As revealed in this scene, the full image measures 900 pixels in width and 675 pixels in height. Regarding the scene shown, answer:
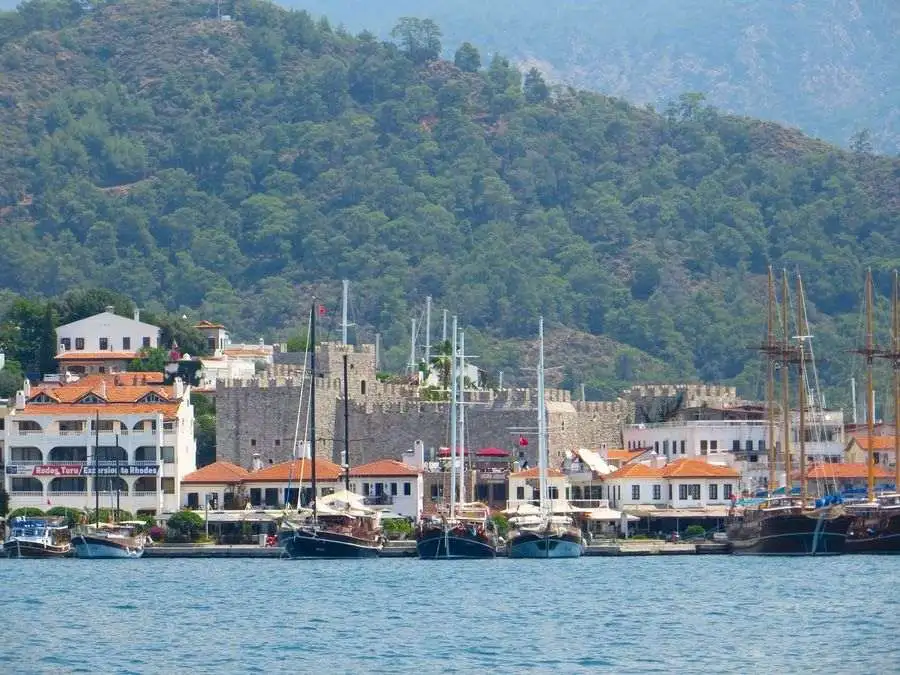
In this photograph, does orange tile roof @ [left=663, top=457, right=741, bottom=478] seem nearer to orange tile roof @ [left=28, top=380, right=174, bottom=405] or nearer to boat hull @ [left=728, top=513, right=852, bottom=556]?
boat hull @ [left=728, top=513, right=852, bottom=556]

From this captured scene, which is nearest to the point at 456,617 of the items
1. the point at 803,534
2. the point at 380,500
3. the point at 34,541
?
the point at 803,534

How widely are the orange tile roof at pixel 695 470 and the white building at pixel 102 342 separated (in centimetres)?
3024

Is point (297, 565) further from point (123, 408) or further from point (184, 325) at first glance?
point (184, 325)

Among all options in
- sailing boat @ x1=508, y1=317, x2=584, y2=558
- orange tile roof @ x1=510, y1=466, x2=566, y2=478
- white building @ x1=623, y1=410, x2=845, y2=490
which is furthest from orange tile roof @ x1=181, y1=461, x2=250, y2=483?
white building @ x1=623, y1=410, x2=845, y2=490

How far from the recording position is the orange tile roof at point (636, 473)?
110938 millimetres

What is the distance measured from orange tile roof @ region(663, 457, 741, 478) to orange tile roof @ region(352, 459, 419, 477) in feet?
34.9

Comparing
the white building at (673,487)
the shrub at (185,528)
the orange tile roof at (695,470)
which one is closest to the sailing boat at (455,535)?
the shrub at (185,528)

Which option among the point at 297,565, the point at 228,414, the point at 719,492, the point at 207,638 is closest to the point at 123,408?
the point at 228,414

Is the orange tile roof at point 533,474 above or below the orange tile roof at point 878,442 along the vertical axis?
below

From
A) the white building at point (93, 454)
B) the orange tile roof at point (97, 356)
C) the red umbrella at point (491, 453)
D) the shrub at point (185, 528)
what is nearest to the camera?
the shrub at point (185, 528)

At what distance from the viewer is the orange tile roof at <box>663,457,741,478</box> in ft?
362

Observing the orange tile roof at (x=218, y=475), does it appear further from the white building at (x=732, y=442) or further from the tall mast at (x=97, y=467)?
the white building at (x=732, y=442)

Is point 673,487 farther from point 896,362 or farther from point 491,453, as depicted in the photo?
point 896,362

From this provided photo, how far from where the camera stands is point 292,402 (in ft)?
370
